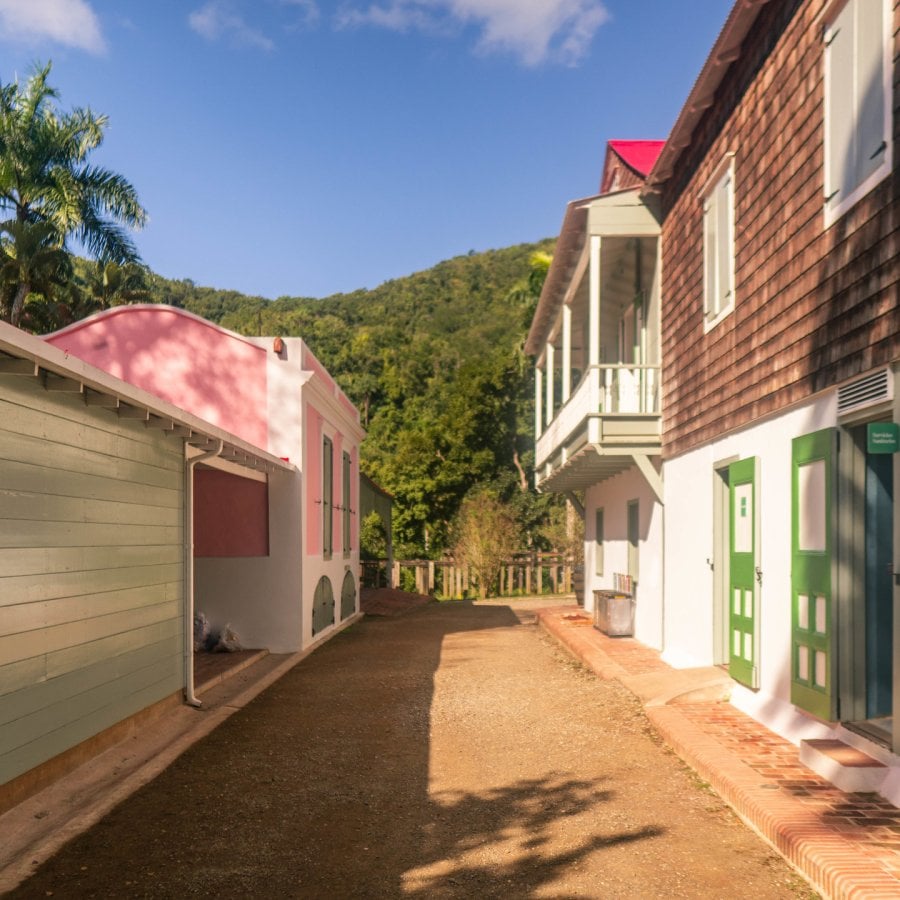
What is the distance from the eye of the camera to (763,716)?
698 cm

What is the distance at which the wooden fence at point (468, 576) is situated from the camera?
23406mm

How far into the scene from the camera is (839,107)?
5.90m

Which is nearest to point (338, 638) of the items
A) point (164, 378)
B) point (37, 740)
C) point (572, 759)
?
point (164, 378)

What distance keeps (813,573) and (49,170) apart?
69.5 feet

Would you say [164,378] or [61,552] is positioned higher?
[164,378]

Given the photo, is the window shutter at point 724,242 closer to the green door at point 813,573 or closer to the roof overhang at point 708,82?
the roof overhang at point 708,82

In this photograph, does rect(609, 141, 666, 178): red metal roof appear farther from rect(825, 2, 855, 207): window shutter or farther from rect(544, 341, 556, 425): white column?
rect(825, 2, 855, 207): window shutter

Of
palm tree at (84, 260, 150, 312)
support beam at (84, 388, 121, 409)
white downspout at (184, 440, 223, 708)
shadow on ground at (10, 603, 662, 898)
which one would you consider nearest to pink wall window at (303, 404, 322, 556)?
white downspout at (184, 440, 223, 708)

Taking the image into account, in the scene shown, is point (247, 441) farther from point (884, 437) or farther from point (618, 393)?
point (884, 437)

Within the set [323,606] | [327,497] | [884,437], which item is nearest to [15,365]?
[884,437]

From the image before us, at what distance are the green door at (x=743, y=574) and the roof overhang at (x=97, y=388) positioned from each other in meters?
4.35

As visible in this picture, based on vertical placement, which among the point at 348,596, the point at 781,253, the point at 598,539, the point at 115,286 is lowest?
the point at 348,596

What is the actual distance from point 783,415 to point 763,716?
2236 mm

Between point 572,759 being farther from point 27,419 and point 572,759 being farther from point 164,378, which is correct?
point 164,378
